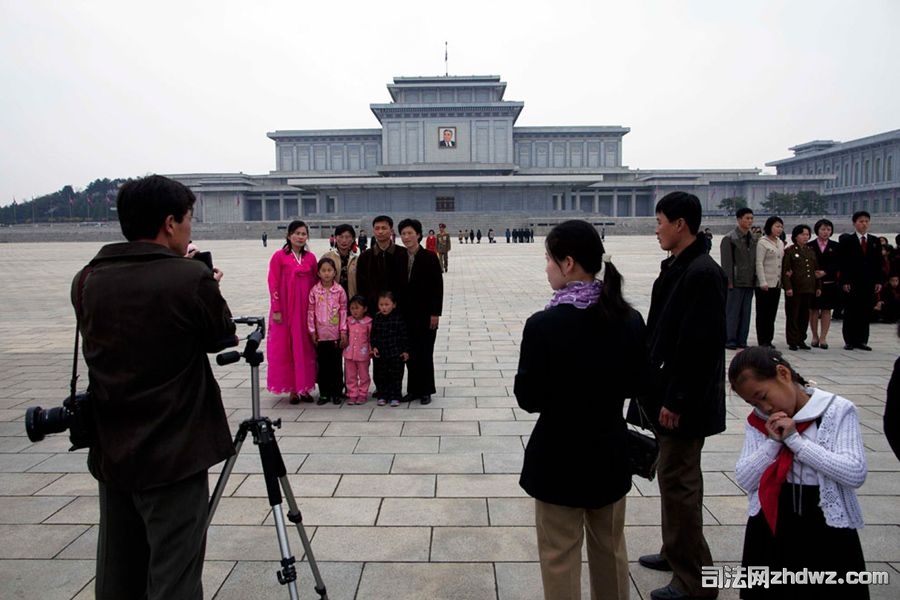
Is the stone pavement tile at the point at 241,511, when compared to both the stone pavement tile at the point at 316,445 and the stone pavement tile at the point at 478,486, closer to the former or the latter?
the stone pavement tile at the point at 316,445

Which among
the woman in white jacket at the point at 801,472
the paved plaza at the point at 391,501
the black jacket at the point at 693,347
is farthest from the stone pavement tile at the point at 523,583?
the woman in white jacket at the point at 801,472

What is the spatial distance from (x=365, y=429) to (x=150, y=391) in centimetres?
369

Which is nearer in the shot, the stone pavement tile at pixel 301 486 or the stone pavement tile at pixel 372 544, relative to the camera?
the stone pavement tile at pixel 372 544

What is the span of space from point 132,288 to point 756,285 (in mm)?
8747

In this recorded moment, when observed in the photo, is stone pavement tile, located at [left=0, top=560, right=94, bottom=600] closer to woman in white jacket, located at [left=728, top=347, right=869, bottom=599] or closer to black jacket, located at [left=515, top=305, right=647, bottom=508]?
black jacket, located at [left=515, top=305, right=647, bottom=508]

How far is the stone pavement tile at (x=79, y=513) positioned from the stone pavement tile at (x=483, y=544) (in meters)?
2.07

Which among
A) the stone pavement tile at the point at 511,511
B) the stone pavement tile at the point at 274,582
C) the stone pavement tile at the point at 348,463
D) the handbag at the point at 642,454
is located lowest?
the stone pavement tile at the point at 274,582

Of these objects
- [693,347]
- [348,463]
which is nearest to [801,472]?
[693,347]

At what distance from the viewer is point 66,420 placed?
245 cm

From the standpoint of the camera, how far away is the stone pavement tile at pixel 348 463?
5.02 m

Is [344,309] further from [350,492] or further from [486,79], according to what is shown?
[486,79]

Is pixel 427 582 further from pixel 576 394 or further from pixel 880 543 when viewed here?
pixel 880 543

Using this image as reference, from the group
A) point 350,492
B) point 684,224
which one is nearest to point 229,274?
point 350,492

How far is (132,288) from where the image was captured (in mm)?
2410
